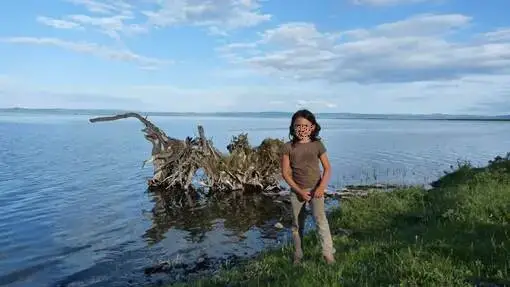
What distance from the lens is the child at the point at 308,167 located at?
901 centimetres

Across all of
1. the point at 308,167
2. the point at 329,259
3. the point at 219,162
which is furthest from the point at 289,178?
the point at 219,162

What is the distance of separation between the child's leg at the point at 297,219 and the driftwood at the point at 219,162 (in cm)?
1695

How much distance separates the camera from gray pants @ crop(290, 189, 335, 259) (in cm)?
911

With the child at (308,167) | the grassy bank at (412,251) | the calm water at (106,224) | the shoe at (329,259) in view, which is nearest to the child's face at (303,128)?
the child at (308,167)

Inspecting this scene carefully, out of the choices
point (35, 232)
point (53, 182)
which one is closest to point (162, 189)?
point (53, 182)

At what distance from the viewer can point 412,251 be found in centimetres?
868

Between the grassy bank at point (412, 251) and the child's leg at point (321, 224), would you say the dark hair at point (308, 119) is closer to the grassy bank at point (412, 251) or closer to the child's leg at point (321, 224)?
the child's leg at point (321, 224)

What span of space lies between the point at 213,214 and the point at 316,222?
12.5m

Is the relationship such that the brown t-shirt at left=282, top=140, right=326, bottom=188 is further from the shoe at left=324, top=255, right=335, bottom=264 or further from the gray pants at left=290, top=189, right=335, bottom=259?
the shoe at left=324, top=255, right=335, bottom=264

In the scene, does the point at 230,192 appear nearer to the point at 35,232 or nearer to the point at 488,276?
the point at 35,232

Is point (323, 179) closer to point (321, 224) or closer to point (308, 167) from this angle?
point (308, 167)

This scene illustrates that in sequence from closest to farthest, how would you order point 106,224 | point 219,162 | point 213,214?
point 106,224, point 213,214, point 219,162

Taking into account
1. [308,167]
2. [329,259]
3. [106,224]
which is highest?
[308,167]

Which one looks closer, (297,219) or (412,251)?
(412,251)
